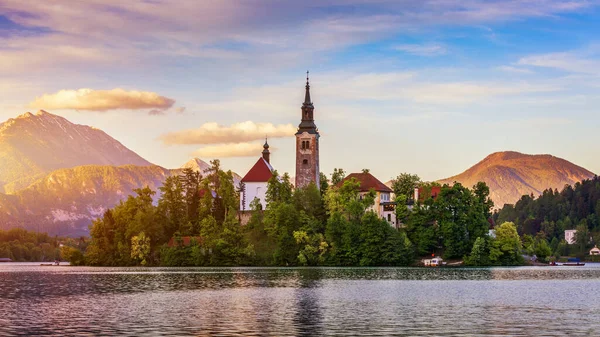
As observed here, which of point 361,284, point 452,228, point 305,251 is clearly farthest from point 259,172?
point 361,284

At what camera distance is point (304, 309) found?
180 feet

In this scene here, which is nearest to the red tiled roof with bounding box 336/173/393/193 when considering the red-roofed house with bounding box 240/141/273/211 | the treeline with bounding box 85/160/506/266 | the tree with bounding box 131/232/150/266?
the treeline with bounding box 85/160/506/266

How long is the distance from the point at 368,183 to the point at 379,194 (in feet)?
11.4

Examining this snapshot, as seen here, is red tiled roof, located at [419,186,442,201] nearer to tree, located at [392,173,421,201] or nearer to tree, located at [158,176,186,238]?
tree, located at [392,173,421,201]

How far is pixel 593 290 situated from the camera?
7612cm

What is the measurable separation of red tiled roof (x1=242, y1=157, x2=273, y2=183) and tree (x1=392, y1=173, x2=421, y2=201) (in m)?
26.8

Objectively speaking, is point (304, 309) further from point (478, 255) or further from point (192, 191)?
point (192, 191)

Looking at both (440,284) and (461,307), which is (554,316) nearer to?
(461,307)

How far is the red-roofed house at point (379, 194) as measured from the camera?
505 ft

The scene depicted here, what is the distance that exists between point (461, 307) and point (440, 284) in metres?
28.1

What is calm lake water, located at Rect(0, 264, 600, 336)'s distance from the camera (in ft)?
141

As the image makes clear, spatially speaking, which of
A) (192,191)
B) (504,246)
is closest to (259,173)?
(192,191)

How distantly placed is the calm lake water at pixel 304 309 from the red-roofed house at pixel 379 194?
230 feet

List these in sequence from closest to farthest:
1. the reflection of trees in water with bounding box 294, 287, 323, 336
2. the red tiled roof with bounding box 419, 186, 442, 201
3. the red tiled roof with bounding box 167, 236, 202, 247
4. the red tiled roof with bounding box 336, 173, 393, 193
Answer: the reflection of trees in water with bounding box 294, 287, 323, 336, the red tiled roof with bounding box 419, 186, 442, 201, the red tiled roof with bounding box 167, 236, 202, 247, the red tiled roof with bounding box 336, 173, 393, 193
